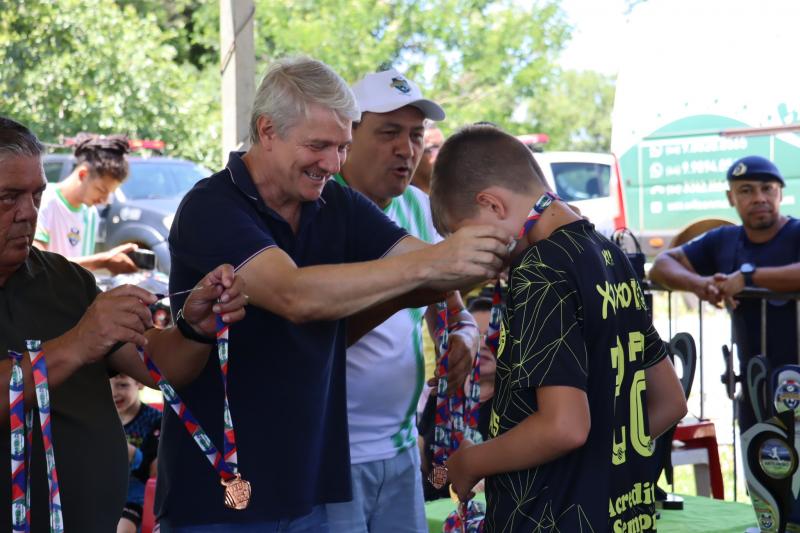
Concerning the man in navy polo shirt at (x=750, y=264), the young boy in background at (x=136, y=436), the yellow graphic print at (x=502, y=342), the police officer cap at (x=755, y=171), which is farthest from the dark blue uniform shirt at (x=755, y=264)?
the yellow graphic print at (x=502, y=342)

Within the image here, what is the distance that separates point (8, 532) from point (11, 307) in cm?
46

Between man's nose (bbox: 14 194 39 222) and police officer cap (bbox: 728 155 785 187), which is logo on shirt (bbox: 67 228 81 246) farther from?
man's nose (bbox: 14 194 39 222)

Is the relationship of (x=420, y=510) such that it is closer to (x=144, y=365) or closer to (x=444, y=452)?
(x=444, y=452)

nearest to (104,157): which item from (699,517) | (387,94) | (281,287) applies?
(387,94)

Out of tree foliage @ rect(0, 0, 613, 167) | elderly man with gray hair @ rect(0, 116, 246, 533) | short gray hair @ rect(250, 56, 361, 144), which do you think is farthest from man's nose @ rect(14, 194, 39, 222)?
tree foliage @ rect(0, 0, 613, 167)

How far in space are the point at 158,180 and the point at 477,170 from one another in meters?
12.6

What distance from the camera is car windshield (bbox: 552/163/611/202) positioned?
14570 millimetres

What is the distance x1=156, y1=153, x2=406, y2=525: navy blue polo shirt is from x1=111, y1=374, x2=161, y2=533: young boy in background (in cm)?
248

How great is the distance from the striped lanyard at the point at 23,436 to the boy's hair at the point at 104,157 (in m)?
5.17

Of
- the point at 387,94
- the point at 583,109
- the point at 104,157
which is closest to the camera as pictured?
the point at 387,94

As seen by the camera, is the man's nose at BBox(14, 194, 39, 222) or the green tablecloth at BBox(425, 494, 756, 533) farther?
the green tablecloth at BBox(425, 494, 756, 533)

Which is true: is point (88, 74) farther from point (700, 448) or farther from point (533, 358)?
point (533, 358)

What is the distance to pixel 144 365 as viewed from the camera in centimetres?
247

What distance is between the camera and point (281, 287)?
2.32 meters
